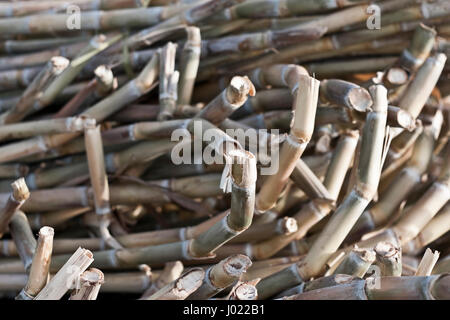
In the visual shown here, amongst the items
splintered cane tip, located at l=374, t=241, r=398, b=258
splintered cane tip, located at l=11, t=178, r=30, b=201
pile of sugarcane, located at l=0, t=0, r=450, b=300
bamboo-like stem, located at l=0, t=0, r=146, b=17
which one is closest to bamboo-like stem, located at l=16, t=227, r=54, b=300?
pile of sugarcane, located at l=0, t=0, r=450, b=300

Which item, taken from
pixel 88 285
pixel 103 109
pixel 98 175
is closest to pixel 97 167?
pixel 98 175

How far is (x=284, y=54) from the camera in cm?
135

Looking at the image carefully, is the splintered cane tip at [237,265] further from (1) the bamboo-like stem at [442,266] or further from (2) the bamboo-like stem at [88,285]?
(1) the bamboo-like stem at [442,266]

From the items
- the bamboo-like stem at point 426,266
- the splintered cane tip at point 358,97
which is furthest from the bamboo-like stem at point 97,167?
the bamboo-like stem at point 426,266

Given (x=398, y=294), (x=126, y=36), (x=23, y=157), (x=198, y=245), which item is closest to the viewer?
(x=398, y=294)

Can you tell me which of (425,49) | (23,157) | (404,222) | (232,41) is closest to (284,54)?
(232,41)

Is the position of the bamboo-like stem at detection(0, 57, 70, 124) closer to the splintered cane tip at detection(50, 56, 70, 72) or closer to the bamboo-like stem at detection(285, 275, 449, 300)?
the splintered cane tip at detection(50, 56, 70, 72)

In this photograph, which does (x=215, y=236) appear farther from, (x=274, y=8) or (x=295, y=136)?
(x=274, y=8)

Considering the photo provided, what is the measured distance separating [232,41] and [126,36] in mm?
225

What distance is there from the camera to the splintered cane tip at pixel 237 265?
0.96 metres

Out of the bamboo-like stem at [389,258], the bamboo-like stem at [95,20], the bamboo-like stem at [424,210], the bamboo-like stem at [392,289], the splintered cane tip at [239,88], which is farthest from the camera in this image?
the bamboo-like stem at [95,20]

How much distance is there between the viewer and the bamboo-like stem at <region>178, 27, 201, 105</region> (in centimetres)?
129

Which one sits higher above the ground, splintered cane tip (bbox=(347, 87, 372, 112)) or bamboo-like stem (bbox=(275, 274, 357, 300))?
splintered cane tip (bbox=(347, 87, 372, 112))

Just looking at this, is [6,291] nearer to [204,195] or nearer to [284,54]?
[204,195]
